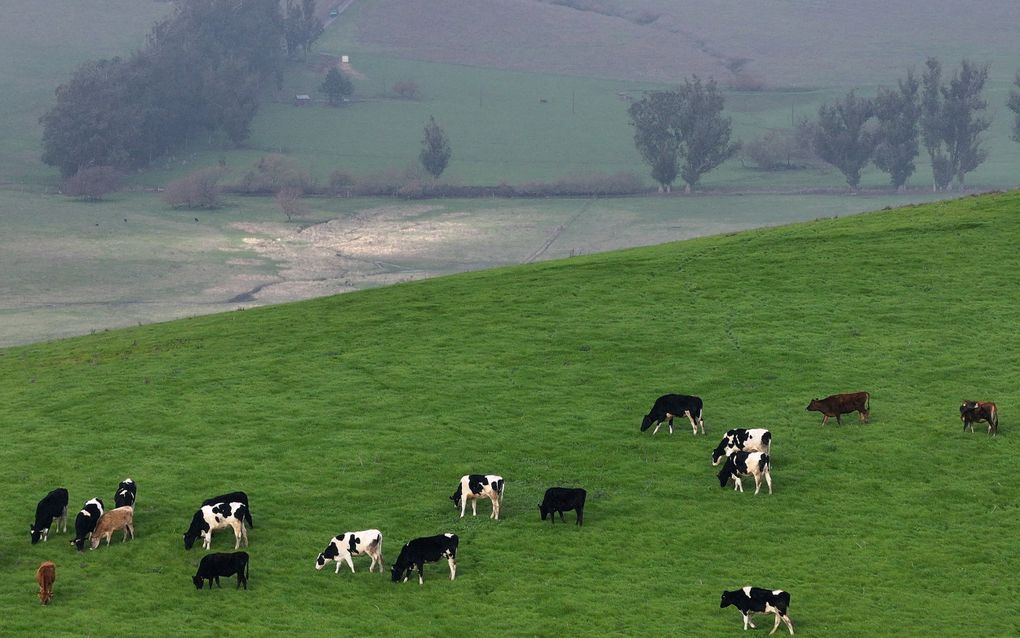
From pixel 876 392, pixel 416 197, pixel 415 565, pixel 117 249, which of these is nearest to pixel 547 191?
pixel 416 197

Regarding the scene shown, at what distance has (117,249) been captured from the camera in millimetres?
155125

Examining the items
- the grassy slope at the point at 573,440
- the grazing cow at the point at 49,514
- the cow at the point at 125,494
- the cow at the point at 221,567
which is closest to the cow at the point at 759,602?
the grassy slope at the point at 573,440

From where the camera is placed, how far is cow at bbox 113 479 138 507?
3628 centimetres

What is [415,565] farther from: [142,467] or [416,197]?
[416,197]

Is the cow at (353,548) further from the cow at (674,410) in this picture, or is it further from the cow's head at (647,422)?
the cow at (674,410)

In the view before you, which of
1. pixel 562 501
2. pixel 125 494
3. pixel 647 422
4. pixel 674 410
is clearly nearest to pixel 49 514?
pixel 125 494

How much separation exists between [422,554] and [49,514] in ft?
33.2

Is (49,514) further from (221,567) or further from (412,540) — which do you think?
(412,540)

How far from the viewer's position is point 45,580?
30875 mm

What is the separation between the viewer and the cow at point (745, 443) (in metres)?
38.4

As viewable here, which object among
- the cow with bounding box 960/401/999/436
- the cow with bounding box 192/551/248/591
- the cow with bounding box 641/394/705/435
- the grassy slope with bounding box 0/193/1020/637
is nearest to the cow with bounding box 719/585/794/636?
the grassy slope with bounding box 0/193/1020/637

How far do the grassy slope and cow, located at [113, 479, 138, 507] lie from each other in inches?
23.5

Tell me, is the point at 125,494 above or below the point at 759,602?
above

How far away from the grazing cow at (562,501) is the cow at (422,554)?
395cm
